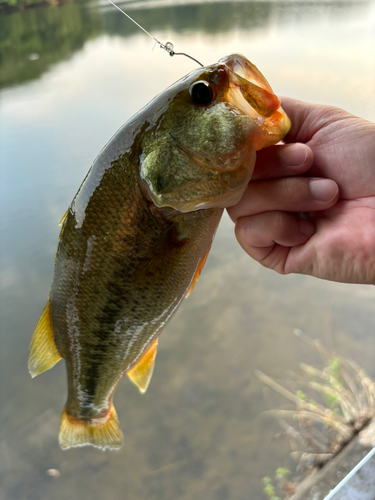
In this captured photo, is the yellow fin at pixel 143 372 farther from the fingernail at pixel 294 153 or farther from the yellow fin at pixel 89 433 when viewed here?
the fingernail at pixel 294 153

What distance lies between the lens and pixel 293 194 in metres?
0.79

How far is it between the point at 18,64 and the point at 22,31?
157cm

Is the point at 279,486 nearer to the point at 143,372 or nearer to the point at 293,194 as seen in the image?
the point at 143,372

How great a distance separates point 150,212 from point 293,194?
0.34 meters

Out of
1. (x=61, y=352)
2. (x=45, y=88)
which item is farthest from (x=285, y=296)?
(x=45, y=88)

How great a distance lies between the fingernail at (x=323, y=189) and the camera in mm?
774

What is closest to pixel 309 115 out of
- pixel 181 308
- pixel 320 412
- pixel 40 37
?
pixel 320 412

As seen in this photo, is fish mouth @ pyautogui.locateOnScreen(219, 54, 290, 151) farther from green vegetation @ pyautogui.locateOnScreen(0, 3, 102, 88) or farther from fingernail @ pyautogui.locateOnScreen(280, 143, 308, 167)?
green vegetation @ pyautogui.locateOnScreen(0, 3, 102, 88)

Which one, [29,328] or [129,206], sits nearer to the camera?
[129,206]

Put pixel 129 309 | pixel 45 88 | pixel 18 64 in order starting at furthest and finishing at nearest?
pixel 18 64 < pixel 45 88 < pixel 129 309

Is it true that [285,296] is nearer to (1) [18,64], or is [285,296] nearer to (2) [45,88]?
(2) [45,88]

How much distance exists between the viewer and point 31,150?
3.89 m

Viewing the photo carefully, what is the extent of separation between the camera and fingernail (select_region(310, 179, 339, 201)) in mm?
774

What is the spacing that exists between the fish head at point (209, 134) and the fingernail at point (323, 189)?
187 mm
